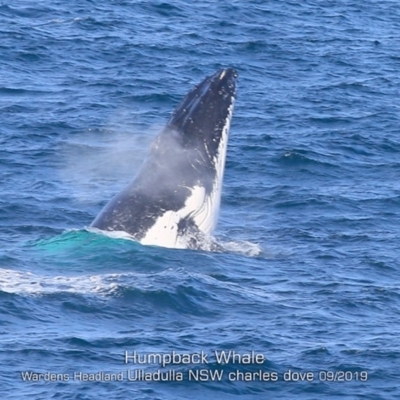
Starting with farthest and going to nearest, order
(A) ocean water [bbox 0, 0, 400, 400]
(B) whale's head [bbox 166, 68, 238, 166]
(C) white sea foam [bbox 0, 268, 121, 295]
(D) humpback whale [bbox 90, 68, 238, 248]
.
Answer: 1. (B) whale's head [bbox 166, 68, 238, 166]
2. (D) humpback whale [bbox 90, 68, 238, 248]
3. (C) white sea foam [bbox 0, 268, 121, 295]
4. (A) ocean water [bbox 0, 0, 400, 400]

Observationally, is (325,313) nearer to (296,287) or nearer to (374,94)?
(296,287)

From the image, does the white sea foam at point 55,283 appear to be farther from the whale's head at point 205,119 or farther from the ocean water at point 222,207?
the whale's head at point 205,119

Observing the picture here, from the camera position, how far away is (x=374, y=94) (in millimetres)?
51438

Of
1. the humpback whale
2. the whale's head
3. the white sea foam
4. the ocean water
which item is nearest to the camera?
the ocean water

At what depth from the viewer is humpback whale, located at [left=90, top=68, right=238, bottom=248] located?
28.2 m

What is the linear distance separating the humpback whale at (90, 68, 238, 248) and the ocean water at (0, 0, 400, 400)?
0.54m

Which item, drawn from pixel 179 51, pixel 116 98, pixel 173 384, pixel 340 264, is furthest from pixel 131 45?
pixel 173 384

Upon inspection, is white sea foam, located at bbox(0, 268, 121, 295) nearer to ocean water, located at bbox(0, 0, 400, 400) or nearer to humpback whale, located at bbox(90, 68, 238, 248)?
ocean water, located at bbox(0, 0, 400, 400)

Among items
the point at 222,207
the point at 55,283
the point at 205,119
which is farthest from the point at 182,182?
the point at 222,207

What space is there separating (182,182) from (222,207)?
7.64 meters

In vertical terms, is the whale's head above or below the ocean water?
above

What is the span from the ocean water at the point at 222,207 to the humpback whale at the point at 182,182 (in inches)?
21.1

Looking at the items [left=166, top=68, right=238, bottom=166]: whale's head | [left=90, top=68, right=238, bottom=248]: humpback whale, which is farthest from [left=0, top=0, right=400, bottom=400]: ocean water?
[left=166, top=68, right=238, bottom=166]: whale's head

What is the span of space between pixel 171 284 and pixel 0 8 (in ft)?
126
